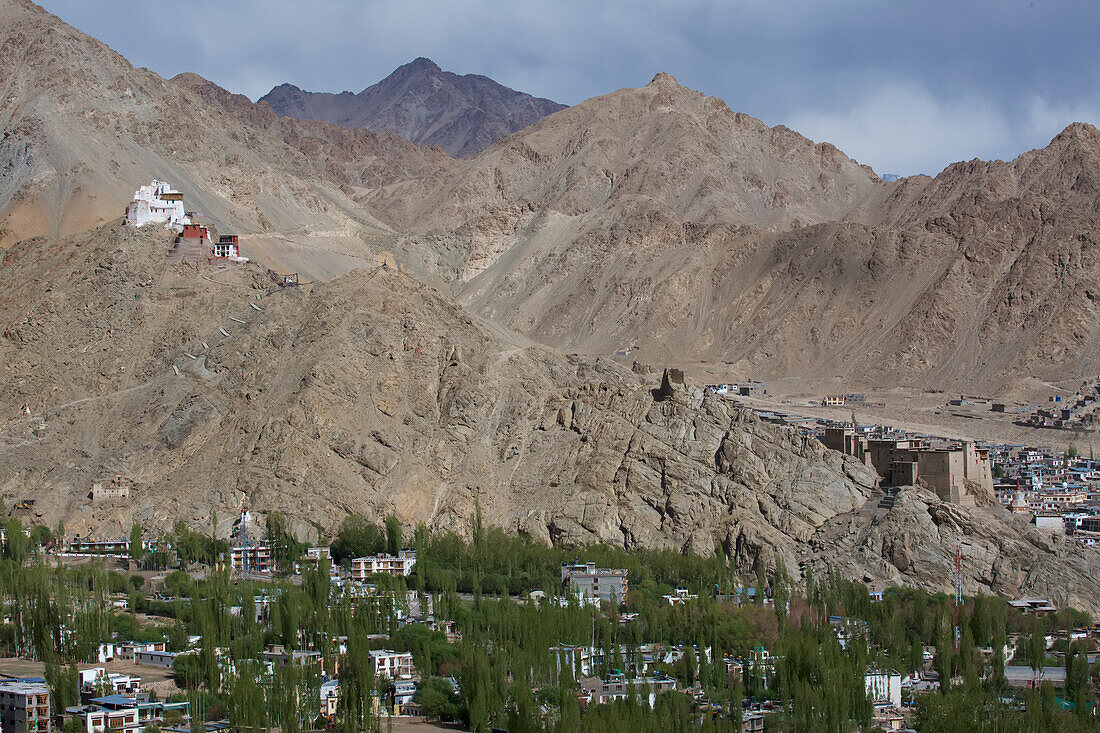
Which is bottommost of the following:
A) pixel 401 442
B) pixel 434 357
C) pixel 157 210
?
pixel 401 442

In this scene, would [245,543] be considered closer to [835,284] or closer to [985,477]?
[985,477]

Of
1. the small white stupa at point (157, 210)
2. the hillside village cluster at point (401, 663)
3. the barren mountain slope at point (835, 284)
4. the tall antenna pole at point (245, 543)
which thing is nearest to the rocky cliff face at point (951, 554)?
the hillside village cluster at point (401, 663)

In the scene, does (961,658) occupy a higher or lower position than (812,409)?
lower

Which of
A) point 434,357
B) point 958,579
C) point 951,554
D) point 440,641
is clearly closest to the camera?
point 440,641

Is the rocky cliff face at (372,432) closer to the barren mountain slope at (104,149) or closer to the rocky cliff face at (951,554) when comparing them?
the rocky cliff face at (951,554)

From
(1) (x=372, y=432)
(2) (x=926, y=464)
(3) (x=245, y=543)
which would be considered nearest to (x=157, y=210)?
(1) (x=372, y=432)

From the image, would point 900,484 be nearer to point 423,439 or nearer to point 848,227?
point 423,439

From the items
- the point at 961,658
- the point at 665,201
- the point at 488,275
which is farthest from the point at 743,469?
the point at 665,201
